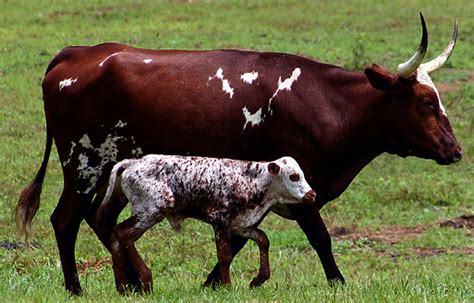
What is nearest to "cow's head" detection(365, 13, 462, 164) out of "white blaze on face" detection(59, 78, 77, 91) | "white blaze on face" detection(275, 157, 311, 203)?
"white blaze on face" detection(275, 157, 311, 203)

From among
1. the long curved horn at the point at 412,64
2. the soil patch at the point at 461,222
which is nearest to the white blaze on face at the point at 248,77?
the long curved horn at the point at 412,64

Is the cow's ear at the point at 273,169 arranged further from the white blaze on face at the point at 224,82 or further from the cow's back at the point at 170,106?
the white blaze on face at the point at 224,82

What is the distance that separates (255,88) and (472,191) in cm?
718

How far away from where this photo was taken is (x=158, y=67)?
30.4 feet

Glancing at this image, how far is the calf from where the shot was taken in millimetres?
8023

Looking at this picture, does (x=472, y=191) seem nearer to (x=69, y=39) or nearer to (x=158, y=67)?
(x=158, y=67)

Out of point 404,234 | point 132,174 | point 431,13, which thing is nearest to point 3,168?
point 404,234

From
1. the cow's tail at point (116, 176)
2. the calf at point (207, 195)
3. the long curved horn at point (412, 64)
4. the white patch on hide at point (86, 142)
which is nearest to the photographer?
the calf at point (207, 195)

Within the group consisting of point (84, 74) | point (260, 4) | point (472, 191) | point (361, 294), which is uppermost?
point (84, 74)

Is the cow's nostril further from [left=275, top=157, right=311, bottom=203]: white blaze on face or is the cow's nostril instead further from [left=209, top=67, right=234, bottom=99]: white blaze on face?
[left=209, top=67, right=234, bottom=99]: white blaze on face

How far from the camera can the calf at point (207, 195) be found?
316 inches

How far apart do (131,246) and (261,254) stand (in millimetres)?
896

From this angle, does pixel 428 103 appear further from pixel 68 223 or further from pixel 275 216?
pixel 275 216

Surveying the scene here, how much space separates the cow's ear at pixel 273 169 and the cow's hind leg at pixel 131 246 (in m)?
0.82
